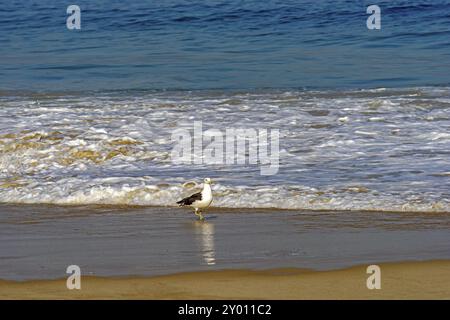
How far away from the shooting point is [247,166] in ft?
30.8

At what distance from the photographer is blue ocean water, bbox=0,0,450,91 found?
15.9 m

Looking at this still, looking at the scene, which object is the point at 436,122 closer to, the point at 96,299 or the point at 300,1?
the point at 96,299

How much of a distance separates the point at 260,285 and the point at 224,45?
14.6m

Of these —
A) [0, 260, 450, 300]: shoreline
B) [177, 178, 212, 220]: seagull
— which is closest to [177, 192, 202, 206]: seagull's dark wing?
[177, 178, 212, 220]: seagull

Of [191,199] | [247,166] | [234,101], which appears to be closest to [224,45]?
[234,101]

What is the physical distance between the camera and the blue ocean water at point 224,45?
15.9 metres

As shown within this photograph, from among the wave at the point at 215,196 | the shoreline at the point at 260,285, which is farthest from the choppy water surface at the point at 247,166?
the shoreline at the point at 260,285

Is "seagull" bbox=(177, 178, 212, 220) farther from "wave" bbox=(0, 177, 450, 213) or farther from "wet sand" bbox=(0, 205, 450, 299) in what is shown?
"wave" bbox=(0, 177, 450, 213)

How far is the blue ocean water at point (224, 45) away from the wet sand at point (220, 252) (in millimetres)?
7547

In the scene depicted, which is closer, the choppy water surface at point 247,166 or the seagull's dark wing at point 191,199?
the seagull's dark wing at point 191,199

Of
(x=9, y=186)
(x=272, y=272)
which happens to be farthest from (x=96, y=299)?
(x=9, y=186)

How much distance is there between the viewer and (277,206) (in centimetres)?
796

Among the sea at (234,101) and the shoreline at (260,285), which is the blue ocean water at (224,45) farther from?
the shoreline at (260,285)

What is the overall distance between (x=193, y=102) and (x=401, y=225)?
6.48 m
